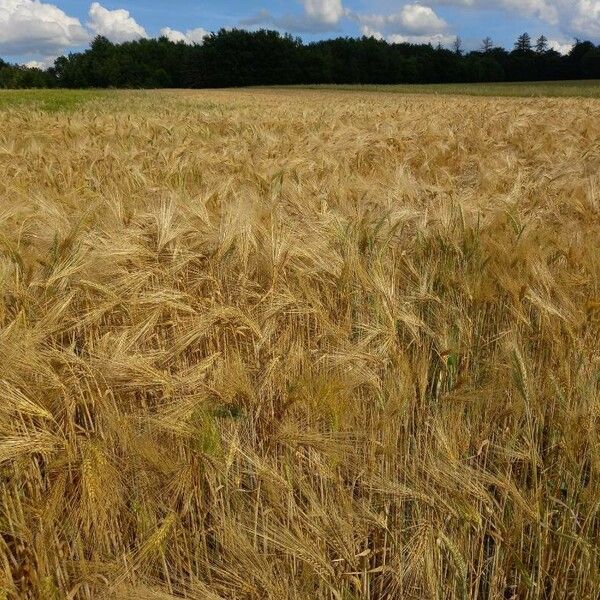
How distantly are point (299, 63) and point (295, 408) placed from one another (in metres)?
72.0

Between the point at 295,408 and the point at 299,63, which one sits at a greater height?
the point at 299,63

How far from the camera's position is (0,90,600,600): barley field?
1.24m

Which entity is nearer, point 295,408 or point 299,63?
point 295,408

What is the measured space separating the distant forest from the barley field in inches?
2502

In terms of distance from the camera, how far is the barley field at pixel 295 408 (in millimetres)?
1242

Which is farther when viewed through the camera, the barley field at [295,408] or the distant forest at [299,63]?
the distant forest at [299,63]

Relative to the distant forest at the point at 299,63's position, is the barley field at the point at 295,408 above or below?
below

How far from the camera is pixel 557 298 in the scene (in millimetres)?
1765

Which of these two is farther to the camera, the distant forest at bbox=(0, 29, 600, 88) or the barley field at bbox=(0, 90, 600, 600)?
the distant forest at bbox=(0, 29, 600, 88)

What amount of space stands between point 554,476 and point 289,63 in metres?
71.5

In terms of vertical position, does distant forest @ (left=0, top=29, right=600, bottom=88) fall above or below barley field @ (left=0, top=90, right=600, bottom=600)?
above

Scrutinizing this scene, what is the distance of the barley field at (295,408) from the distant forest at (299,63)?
63546mm

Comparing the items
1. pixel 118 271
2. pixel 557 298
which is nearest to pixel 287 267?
pixel 118 271

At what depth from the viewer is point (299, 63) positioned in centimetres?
6831
